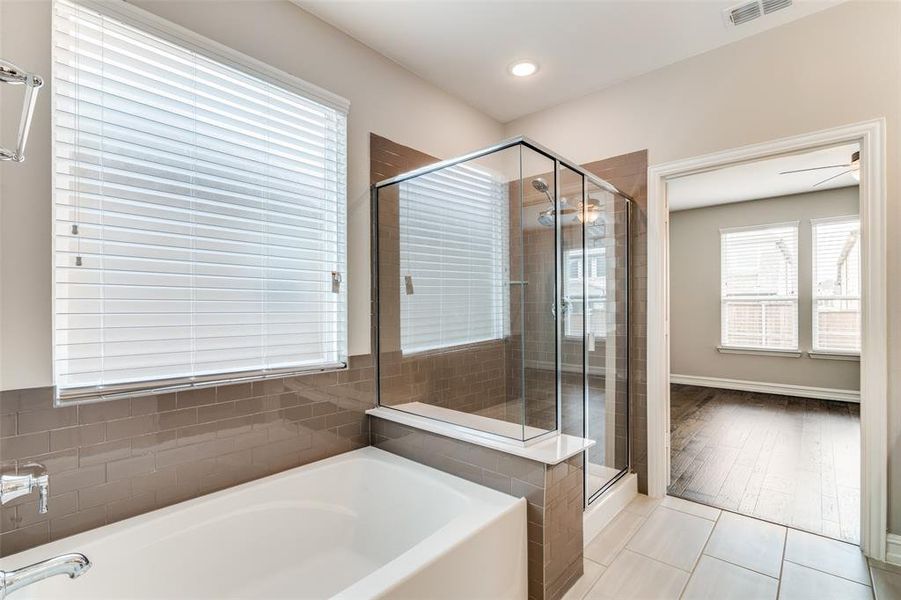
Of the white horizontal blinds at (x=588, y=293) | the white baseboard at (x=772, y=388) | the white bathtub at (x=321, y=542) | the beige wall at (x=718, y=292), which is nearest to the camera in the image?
the white bathtub at (x=321, y=542)

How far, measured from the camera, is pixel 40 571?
0.99 meters

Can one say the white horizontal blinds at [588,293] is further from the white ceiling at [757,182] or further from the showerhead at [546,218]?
the white ceiling at [757,182]

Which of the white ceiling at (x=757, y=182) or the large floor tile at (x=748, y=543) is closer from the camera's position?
the large floor tile at (x=748, y=543)

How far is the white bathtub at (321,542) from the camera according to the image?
1354 millimetres

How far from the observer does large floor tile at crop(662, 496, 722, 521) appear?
2.45 metres

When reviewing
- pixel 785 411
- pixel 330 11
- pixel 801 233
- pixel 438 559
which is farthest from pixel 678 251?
pixel 438 559

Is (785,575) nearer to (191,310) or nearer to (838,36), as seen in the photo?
(838,36)

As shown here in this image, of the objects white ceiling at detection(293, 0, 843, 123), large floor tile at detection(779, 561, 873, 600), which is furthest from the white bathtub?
white ceiling at detection(293, 0, 843, 123)

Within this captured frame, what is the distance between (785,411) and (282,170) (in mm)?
5539

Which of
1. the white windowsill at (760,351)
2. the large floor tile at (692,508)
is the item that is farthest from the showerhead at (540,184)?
the white windowsill at (760,351)

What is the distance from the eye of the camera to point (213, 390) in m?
1.78

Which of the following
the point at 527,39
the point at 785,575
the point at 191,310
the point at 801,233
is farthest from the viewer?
the point at 801,233

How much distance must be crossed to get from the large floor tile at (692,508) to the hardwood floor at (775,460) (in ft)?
0.24

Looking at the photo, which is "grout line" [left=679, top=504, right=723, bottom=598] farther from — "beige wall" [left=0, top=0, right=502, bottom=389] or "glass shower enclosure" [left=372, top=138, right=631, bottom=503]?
"beige wall" [left=0, top=0, right=502, bottom=389]
